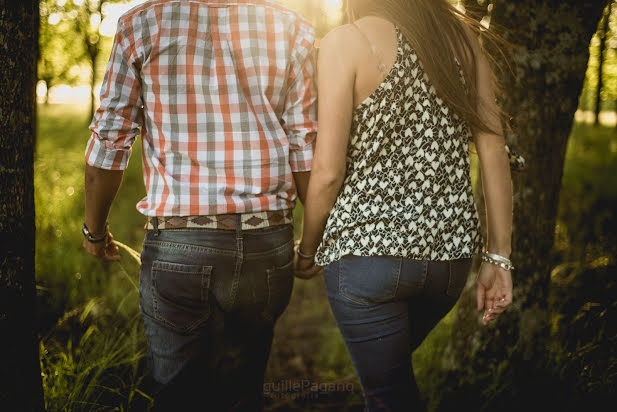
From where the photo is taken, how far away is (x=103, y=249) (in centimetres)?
206

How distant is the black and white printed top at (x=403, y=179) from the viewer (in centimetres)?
155

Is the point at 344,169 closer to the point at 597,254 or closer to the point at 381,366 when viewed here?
the point at 381,366

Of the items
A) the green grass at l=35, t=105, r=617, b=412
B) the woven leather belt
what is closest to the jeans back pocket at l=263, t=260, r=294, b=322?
the woven leather belt

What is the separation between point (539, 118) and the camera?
109 inches

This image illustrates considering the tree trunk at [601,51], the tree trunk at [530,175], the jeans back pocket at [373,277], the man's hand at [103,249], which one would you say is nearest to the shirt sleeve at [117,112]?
the man's hand at [103,249]

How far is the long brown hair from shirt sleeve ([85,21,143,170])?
0.77m

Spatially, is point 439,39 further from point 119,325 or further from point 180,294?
point 119,325

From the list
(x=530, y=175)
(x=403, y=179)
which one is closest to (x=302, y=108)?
(x=403, y=179)

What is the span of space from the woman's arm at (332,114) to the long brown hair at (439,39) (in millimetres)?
163

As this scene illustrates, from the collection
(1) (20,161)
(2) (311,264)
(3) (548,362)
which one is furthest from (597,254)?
(1) (20,161)

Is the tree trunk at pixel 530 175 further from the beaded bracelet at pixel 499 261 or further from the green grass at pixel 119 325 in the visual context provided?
the beaded bracelet at pixel 499 261

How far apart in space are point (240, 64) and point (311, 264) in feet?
2.50

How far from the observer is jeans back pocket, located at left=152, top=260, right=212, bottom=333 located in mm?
1701

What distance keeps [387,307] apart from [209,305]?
615mm
